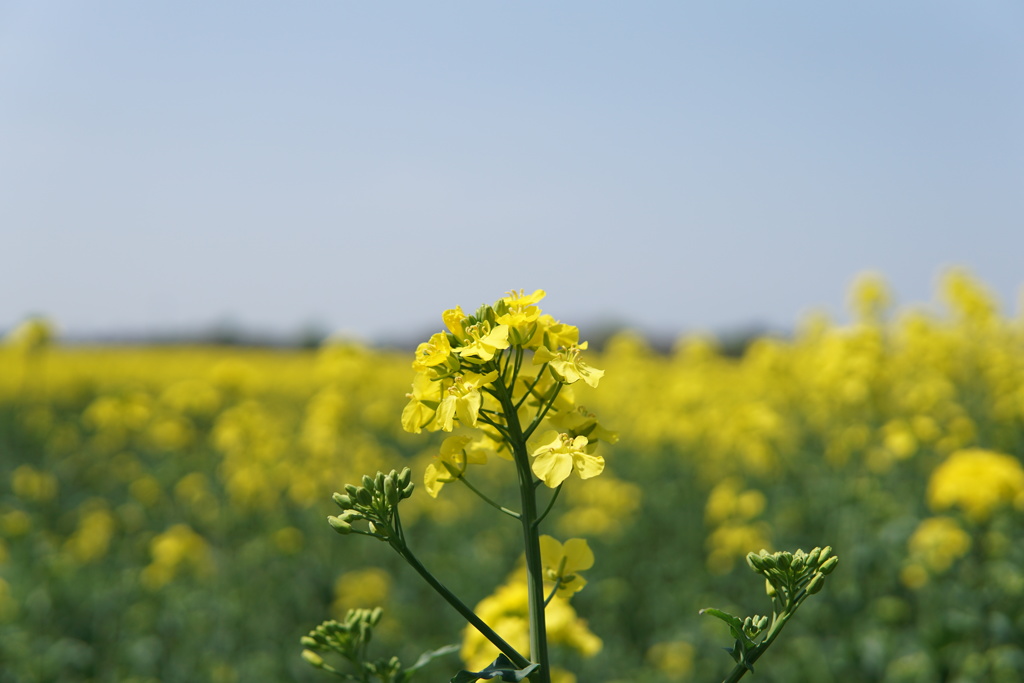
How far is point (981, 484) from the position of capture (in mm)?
4219

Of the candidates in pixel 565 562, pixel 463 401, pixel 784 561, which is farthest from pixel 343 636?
pixel 784 561

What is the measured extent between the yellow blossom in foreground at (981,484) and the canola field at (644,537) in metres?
0.02

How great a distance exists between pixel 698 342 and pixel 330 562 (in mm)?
7519

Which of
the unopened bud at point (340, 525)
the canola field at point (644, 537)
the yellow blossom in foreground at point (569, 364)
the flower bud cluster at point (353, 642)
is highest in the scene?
the yellow blossom in foreground at point (569, 364)

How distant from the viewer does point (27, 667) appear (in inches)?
197

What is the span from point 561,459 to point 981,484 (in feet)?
13.1

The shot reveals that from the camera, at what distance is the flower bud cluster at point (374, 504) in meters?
1.24

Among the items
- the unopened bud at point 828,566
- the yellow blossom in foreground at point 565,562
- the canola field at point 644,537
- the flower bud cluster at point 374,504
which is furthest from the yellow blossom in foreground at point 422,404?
the canola field at point 644,537

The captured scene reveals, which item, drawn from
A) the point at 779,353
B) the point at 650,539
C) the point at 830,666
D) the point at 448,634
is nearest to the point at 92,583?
the point at 448,634

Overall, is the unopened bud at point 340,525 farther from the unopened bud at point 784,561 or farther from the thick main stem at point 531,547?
the unopened bud at point 784,561

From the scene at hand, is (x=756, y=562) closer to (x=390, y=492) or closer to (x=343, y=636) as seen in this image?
(x=390, y=492)

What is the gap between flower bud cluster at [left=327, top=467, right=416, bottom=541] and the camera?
4.08ft

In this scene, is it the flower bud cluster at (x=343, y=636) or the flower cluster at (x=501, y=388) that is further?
the flower bud cluster at (x=343, y=636)

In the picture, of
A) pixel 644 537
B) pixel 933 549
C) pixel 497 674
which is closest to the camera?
pixel 497 674
